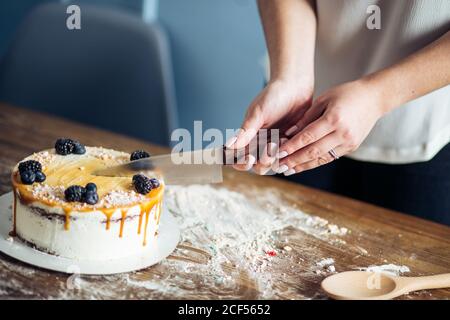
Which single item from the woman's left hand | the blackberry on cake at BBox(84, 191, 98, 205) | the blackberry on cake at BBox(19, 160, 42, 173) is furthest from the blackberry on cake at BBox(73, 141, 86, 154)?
the woman's left hand

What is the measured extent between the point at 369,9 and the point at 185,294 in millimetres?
840

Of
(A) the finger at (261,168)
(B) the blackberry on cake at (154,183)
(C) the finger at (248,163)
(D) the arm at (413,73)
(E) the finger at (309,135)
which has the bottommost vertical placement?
(B) the blackberry on cake at (154,183)

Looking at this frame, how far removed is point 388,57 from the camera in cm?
163

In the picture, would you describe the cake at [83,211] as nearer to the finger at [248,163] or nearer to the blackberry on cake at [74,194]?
the blackberry on cake at [74,194]

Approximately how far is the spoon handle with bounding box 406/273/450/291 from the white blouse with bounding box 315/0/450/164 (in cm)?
43

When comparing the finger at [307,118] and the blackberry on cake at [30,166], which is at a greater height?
the finger at [307,118]

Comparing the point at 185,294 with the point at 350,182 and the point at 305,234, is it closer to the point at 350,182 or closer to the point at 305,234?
the point at 305,234

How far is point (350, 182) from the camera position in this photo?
1845mm

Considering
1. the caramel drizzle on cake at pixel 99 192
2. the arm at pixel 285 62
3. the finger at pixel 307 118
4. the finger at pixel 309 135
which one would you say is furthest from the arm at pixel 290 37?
the caramel drizzle on cake at pixel 99 192

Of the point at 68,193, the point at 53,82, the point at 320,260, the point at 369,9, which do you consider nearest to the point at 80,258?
the point at 68,193

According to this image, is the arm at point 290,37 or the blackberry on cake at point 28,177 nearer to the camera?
the blackberry on cake at point 28,177

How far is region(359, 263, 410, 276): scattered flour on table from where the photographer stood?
4.63 feet

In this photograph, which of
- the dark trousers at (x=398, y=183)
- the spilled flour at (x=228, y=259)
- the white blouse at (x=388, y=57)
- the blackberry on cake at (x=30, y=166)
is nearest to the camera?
the spilled flour at (x=228, y=259)

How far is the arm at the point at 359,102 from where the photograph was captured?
4.55 ft
